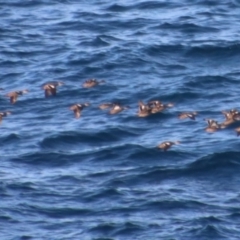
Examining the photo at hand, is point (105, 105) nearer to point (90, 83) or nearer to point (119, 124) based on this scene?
point (90, 83)

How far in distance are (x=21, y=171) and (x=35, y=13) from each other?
62.8 feet

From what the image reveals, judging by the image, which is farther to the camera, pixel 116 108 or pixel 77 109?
pixel 116 108

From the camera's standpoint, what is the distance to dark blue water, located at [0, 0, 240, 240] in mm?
36375

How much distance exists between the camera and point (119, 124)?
142 feet

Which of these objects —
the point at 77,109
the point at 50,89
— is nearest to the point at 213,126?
the point at 77,109

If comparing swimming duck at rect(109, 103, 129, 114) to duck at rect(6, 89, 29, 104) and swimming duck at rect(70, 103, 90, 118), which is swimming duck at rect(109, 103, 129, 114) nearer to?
swimming duck at rect(70, 103, 90, 118)

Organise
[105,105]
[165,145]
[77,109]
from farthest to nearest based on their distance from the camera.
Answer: [105,105]
[77,109]
[165,145]

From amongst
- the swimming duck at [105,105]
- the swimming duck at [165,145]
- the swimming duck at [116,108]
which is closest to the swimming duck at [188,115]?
the swimming duck at [116,108]

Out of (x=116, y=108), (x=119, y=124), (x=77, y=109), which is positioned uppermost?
(x=77, y=109)

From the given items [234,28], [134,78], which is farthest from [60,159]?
[234,28]

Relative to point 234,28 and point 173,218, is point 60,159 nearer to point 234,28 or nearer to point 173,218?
point 173,218

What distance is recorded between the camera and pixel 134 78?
48.0 meters

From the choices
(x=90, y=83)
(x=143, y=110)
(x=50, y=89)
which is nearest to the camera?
(x=143, y=110)

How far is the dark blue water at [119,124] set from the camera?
3638cm
